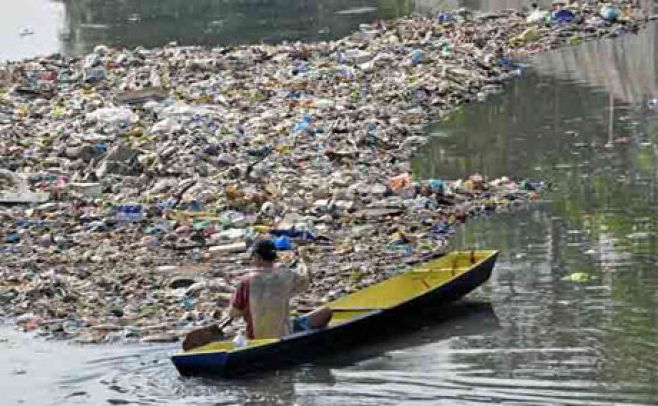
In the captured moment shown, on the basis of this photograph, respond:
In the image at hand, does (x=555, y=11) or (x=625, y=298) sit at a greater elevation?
(x=555, y=11)

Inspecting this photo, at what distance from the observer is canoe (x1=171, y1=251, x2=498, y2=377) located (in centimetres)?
934

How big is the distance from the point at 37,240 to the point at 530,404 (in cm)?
568

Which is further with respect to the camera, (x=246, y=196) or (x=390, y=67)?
(x=390, y=67)

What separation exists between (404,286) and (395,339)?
66 cm

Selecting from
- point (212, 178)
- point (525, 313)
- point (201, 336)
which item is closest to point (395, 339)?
point (525, 313)

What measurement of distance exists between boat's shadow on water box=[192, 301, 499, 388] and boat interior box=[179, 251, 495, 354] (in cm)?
19

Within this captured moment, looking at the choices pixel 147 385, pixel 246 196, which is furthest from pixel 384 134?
pixel 147 385

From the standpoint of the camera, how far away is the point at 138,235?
12953 mm

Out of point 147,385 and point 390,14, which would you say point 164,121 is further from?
point 390,14

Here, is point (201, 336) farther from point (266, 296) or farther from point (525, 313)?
point (525, 313)

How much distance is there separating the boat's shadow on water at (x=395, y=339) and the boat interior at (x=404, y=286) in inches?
7.5

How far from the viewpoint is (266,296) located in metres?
9.52

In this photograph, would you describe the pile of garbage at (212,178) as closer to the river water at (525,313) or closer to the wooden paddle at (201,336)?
the river water at (525,313)

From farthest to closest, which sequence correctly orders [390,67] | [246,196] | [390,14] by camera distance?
[390,14], [390,67], [246,196]
